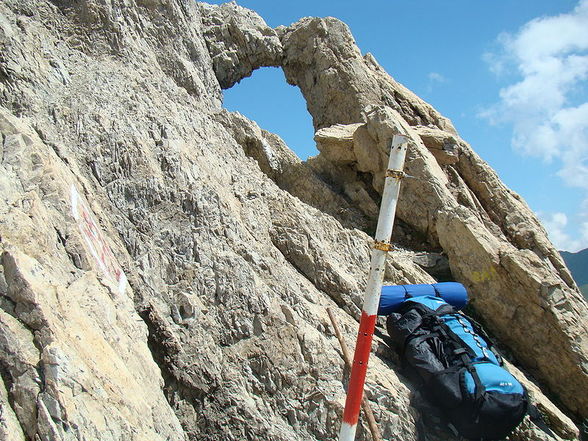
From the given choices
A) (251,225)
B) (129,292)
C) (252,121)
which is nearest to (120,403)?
(129,292)

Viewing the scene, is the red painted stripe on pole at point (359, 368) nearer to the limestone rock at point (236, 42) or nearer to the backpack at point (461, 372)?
the backpack at point (461, 372)

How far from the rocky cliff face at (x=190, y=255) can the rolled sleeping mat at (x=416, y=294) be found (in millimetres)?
518

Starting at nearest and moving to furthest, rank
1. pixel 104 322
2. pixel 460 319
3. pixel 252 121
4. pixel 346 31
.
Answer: pixel 104 322 < pixel 460 319 < pixel 252 121 < pixel 346 31

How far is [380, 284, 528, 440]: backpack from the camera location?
273 inches

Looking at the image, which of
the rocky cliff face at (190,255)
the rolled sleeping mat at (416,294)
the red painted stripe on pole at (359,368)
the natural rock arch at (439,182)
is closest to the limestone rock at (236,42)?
the natural rock arch at (439,182)

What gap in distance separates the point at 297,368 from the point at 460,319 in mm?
3228

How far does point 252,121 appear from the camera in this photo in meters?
14.2

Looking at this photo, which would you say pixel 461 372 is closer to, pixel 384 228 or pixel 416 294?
pixel 416 294

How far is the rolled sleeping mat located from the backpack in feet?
1.52

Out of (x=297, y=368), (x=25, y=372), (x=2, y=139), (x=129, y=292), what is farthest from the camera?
(x=297, y=368)

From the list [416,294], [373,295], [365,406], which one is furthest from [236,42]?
[373,295]

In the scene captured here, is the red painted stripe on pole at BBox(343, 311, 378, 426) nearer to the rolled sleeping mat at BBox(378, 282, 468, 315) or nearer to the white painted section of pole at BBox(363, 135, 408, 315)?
the white painted section of pole at BBox(363, 135, 408, 315)

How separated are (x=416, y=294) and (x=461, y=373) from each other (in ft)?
6.88

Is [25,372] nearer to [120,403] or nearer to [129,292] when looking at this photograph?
[120,403]
